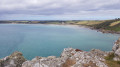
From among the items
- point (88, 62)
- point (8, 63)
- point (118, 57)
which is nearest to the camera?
point (88, 62)

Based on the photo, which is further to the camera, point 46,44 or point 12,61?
point 46,44

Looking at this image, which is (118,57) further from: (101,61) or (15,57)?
(15,57)

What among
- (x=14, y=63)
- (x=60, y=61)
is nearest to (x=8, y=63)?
(x=14, y=63)

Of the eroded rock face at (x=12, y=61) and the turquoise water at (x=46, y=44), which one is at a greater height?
the eroded rock face at (x=12, y=61)

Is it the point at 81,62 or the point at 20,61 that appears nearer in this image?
the point at 81,62

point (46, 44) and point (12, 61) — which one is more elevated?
point (12, 61)

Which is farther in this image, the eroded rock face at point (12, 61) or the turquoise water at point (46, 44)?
the turquoise water at point (46, 44)

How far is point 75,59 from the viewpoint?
1069 inches

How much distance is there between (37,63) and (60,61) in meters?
5.49

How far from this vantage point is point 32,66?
25.9m

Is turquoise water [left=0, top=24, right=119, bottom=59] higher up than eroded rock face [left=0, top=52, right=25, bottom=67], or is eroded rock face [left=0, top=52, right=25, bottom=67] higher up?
eroded rock face [left=0, top=52, right=25, bottom=67]

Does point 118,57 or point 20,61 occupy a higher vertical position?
point 118,57

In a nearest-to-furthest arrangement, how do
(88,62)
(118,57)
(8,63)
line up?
(88,62) → (118,57) → (8,63)

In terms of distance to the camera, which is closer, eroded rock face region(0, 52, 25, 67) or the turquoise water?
eroded rock face region(0, 52, 25, 67)
